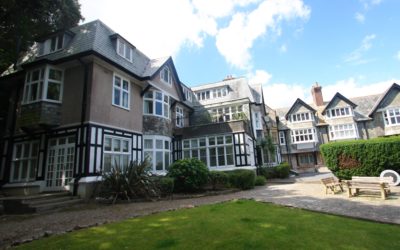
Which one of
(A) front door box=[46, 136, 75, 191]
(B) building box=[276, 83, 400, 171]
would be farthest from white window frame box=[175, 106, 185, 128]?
(B) building box=[276, 83, 400, 171]

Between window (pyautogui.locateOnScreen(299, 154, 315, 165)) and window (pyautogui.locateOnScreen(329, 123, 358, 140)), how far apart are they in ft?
15.0

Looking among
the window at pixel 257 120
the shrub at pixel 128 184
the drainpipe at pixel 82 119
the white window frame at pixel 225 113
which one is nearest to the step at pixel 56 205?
the drainpipe at pixel 82 119

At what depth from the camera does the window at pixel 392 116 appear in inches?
1297

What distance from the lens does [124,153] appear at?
1520 cm

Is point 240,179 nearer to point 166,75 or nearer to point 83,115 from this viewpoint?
point 83,115

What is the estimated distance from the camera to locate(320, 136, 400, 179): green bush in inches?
575

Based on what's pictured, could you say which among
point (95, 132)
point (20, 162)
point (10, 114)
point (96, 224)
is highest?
point (10, 114)

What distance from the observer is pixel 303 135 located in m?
39.5

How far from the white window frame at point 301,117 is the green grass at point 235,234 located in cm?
3533

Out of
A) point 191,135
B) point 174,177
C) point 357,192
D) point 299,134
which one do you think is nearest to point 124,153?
point 174,177

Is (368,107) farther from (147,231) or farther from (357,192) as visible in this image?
(147,231)

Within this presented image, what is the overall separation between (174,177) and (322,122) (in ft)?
110

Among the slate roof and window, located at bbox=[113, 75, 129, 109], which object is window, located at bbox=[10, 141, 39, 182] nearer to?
the slate roof

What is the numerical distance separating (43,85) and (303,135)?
37.3 metres
